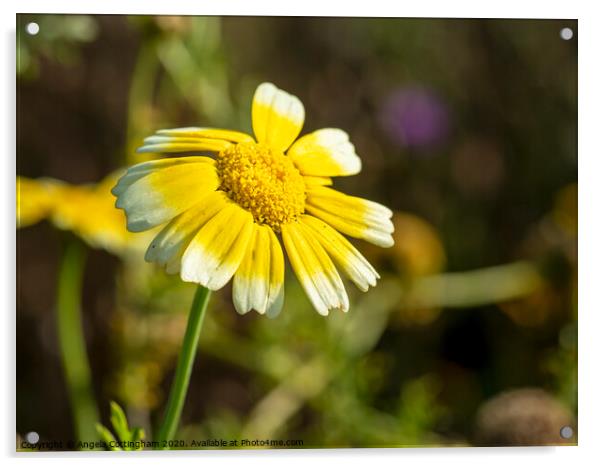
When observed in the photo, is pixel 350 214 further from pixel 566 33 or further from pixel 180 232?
pixel 566 33

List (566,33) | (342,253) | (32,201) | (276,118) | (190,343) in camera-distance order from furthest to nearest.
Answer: (566,33) < (32,201) < (276,118) < (342,253) < (190,343)

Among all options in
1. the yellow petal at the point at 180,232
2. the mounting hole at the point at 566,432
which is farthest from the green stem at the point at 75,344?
the mounting hole at the point at 566,432

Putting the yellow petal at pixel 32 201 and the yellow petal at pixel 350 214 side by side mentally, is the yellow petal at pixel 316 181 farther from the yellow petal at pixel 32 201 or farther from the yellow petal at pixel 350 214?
the yellow petal at pixel 32 201

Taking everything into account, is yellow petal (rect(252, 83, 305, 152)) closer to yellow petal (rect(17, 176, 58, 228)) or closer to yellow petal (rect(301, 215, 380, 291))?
yellow petal (rect(301, 215, 380, 291))

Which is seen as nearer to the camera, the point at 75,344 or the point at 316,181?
the point at 316,181

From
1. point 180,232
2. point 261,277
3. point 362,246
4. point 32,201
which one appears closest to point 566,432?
point 362,246

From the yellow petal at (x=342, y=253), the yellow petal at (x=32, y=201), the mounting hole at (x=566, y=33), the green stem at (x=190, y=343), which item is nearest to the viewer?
the green stem at (x=190, y=343)

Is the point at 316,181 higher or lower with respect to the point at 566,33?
lower
